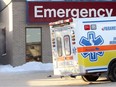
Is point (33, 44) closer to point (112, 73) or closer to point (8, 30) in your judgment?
point (8, 30)

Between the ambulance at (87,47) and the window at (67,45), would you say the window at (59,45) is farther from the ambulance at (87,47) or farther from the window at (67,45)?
the window at (67,45)

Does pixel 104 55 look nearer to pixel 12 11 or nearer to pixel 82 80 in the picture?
pixel 82 80

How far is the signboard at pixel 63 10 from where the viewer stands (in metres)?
26.2

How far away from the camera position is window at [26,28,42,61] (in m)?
26.7

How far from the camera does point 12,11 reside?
26.6 m

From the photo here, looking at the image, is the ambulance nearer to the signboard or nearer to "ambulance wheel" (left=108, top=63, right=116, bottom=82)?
"ambulance wheel" (left=108, top=63, right=116, bottom=82)

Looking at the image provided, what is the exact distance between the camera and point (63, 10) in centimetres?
2670

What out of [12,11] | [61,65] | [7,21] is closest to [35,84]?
[61,65]

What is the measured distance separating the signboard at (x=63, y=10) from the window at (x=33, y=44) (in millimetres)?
856

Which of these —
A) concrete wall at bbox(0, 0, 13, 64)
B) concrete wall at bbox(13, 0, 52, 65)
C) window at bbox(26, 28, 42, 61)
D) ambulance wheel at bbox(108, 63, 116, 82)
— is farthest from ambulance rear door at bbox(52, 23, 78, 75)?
concrete wall at bbox(0, 0, 13, 64)

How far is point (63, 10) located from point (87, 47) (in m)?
10.6

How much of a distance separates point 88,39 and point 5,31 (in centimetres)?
1564

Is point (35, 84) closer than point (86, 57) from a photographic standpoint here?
No

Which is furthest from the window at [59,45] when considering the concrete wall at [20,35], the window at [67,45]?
the concrete wall at [20,35]
